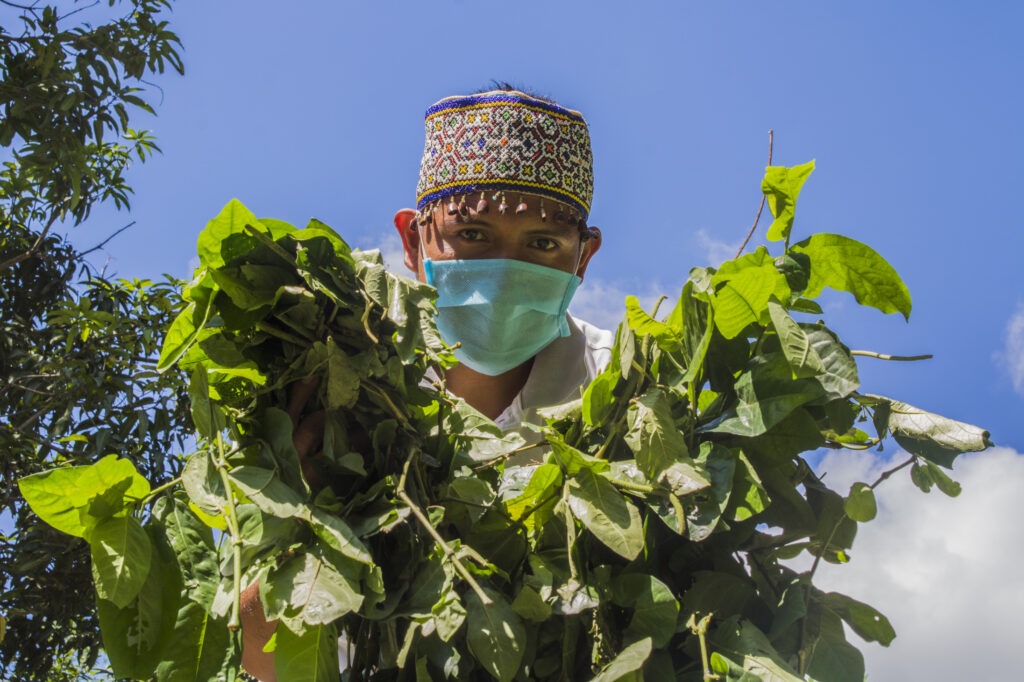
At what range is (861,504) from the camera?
2.47ft

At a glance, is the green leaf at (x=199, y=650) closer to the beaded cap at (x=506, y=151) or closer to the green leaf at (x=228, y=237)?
the green leaf at (x=228, y=237)

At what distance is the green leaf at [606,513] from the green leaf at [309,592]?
0.64ft

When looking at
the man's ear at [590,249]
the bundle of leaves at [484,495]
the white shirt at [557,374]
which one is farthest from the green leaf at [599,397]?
the man's ear at [590,249]

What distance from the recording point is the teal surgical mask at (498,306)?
5.02 feet

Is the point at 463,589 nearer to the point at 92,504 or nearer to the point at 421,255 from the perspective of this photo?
the point at 92,504

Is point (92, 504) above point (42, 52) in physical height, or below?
below

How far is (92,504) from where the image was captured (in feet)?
2.36

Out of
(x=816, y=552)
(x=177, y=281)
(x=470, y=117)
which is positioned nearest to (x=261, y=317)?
(x=816, y=552)

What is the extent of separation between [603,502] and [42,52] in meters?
2.65

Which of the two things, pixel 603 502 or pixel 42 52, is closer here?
pixel 603 502

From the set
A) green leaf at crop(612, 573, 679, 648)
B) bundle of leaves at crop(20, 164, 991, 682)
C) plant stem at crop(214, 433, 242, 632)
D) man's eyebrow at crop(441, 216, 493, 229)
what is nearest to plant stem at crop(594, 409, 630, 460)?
bundle of leaves at crop(20, 164, 991, 682)

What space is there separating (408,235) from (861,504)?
127 centimetres

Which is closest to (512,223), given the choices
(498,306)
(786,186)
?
(498,306)

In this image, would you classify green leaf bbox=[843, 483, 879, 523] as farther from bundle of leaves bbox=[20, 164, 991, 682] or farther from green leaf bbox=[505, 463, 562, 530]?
green leaf bbox=[505, 463, 562, 530]
